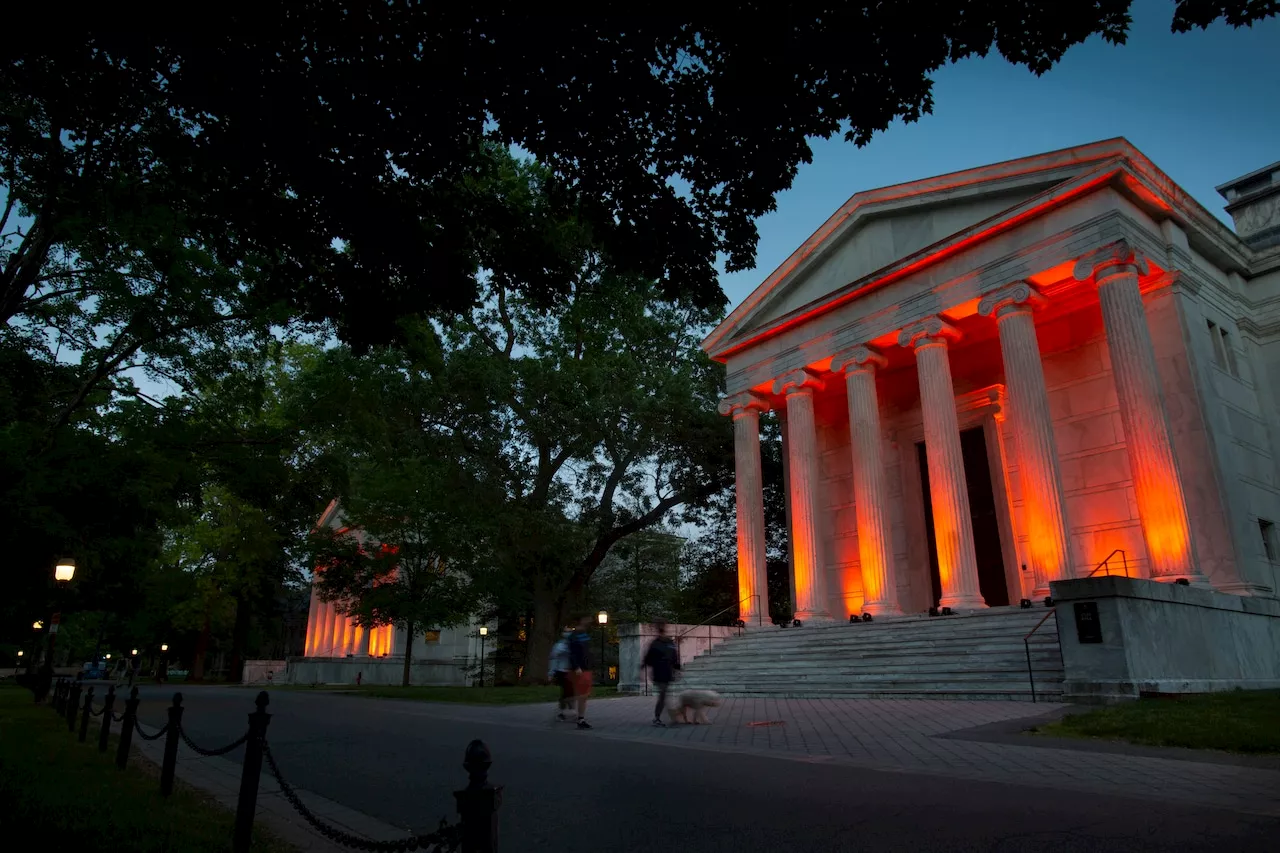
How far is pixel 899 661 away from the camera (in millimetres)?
17562

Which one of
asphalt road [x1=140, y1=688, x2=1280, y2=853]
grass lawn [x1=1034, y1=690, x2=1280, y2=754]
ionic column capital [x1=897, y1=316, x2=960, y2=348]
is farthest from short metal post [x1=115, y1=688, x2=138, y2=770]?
ionic column capital [x1=897, y1=316, x2=960, y2=348]

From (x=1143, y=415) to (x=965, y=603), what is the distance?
612 centimetres

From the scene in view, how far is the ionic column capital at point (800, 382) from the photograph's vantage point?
2636 centimetres

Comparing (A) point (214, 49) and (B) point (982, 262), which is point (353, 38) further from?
(B) point (982, 262)

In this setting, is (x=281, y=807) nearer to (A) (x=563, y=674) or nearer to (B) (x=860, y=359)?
(A) (x=563, y=674)

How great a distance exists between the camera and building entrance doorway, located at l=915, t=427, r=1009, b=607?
24969 millimetres

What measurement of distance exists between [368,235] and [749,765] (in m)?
6.62

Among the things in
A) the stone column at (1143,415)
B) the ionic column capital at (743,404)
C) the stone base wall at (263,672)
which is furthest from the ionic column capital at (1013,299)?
the stone base wall at (263,672)

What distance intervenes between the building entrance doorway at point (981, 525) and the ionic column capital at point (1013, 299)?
513cm

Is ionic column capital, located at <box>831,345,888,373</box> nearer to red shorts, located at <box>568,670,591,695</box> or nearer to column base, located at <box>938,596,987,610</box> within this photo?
column base, located at <box>938,596,987,610</box>

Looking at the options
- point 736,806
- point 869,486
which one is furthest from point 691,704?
point 869,486

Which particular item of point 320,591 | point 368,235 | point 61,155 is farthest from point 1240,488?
point 320,591

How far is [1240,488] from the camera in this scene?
18781mm

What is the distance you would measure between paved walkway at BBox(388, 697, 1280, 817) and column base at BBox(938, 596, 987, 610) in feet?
16.6
